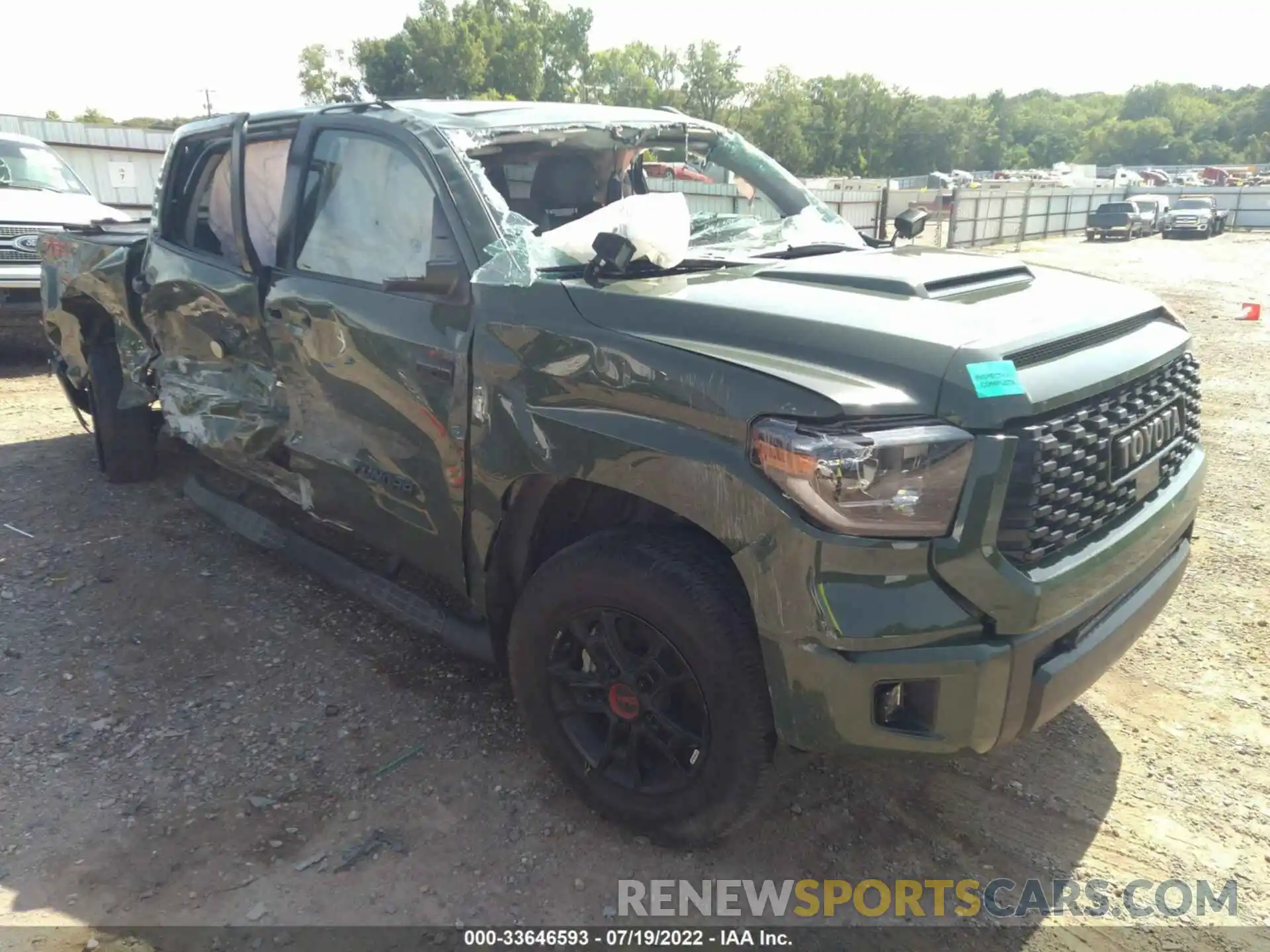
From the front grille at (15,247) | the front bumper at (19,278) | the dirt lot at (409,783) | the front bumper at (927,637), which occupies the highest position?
the front grille at (15,247)

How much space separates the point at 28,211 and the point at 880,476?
942cm

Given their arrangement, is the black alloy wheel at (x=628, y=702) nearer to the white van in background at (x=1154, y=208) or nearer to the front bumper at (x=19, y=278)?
the front bumper at (x=19, y=278)

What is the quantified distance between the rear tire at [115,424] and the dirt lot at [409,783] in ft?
4.01

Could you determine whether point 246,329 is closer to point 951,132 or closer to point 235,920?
point 235,920

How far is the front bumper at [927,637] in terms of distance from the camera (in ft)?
6.42

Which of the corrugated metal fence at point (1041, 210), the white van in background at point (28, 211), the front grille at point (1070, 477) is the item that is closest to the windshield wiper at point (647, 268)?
the front grille at point (1070, 477)

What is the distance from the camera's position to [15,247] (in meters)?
8.20

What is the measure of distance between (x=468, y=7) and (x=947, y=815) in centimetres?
8874

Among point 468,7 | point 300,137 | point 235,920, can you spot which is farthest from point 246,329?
point 468,7

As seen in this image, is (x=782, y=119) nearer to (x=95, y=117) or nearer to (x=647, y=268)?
(x=95, y=117)

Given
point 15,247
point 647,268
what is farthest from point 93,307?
point 15,247

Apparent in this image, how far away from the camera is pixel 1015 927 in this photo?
7.60 feet

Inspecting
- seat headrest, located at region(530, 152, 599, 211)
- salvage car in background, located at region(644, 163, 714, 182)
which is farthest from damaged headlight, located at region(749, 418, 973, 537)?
salvage car in background, located at region(644, 163, 714, 182)

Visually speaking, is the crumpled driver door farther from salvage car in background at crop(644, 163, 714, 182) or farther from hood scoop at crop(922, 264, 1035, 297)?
hood scoop at crop(922, 264, 1035, 297)
